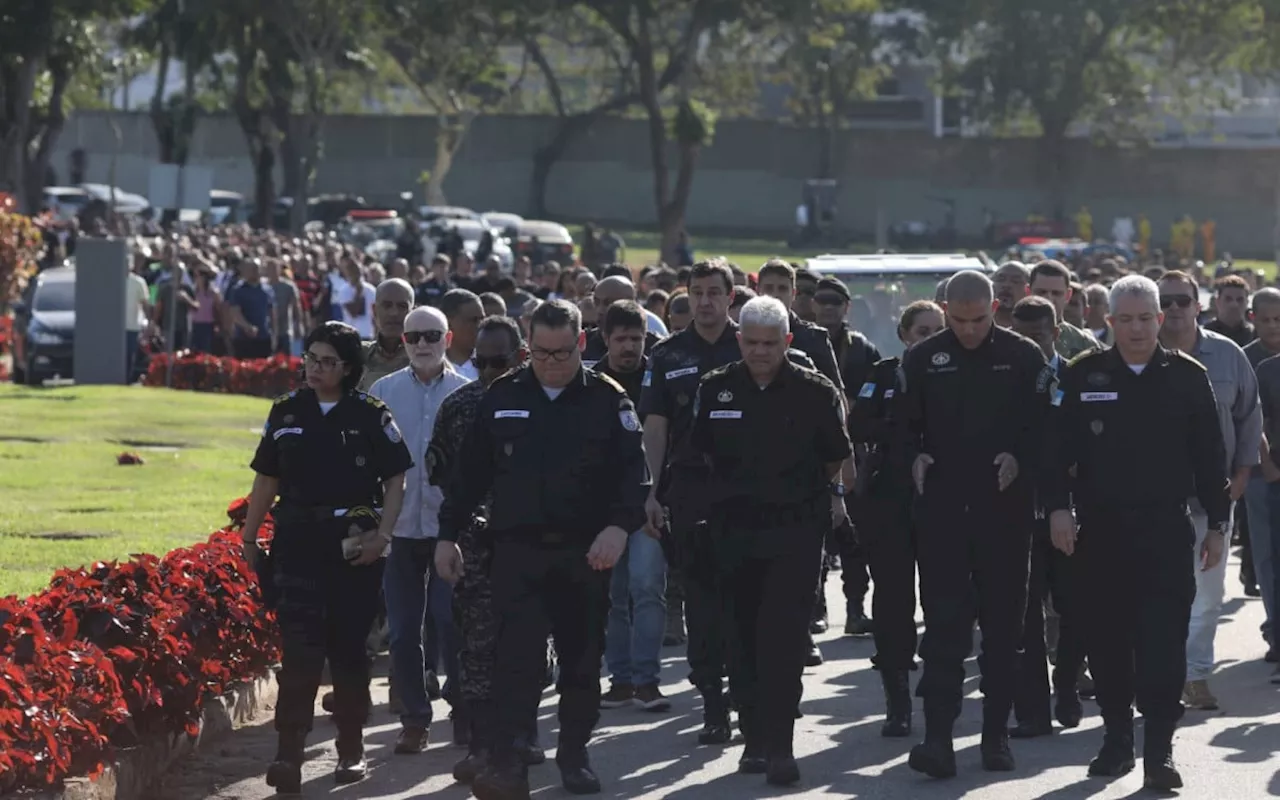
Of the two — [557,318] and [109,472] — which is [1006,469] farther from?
[109,472]

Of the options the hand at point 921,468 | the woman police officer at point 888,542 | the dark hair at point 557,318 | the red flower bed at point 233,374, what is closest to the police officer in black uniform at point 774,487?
the hand at point 921,468

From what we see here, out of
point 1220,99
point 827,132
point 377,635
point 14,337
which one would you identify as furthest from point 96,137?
point 377,635

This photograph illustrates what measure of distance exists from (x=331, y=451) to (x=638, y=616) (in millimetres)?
2673

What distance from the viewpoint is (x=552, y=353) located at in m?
8.93

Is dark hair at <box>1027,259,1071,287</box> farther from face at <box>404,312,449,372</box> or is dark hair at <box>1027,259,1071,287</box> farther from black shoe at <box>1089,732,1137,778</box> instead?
face at <box>404,312,449,372</box>

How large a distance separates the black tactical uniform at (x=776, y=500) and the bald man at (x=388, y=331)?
2.34 m

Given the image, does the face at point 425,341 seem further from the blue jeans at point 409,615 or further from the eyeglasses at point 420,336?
the blue jeans at point 409,615

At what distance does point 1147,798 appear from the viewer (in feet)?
29.8

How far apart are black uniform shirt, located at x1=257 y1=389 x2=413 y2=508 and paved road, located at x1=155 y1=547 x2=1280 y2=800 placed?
4.00ft

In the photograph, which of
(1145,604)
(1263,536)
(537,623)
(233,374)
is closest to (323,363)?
(537,623)

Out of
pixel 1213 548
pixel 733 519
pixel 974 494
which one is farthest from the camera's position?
pixel 1213 548

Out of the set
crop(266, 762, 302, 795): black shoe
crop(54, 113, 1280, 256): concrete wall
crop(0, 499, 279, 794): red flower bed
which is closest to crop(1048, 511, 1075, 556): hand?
crop(266, 762, 302, 795): black shoe

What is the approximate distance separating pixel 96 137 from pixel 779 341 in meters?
81.6

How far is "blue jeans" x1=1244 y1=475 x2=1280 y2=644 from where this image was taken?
12.5 meters
